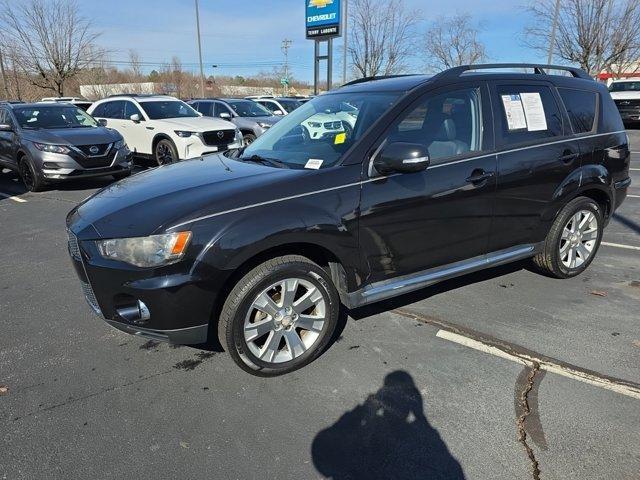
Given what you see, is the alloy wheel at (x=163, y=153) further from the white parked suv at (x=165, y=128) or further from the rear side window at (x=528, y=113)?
the rear side window at (x=528, y=113)

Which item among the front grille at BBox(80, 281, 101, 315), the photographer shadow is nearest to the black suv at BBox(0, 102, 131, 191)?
the front grille at BBox(80, 281, 101, 315)

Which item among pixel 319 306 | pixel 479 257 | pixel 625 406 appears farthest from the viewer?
pixel 479 257

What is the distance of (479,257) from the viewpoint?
3.77 metres

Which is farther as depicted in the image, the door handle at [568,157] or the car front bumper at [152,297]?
the door handle at [568,157]

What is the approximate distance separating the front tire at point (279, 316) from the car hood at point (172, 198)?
0.45 metres

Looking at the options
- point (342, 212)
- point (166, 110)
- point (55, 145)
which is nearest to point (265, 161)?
point (342, 212)

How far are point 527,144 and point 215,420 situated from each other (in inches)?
123

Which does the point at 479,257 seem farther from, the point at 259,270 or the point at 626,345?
the point at 259,270

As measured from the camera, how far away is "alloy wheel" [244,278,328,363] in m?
2.88

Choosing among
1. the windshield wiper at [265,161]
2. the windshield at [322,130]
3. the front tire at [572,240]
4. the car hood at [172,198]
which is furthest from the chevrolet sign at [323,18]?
the car hood at [172,198]

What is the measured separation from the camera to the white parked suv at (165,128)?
10.2 meters

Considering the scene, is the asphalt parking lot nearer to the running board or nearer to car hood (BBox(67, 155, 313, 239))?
the running board

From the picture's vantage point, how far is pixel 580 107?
14.1ft

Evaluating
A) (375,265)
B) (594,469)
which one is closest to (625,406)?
(594,469)
